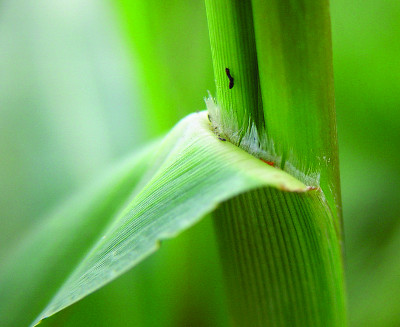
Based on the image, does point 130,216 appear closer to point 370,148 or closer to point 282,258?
point 282,258

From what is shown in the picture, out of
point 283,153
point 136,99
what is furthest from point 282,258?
point 136,99

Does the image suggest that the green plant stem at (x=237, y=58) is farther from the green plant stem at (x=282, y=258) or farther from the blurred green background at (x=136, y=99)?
the blurred green background at (x=136, y=99)

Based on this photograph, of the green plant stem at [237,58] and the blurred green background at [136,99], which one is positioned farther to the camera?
the blurred green background at [136,99]

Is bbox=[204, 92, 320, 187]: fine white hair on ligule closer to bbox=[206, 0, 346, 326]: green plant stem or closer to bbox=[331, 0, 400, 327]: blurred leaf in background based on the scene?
bbox=[206, 0, 346, 326]: green plant stem

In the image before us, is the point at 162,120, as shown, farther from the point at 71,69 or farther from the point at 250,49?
the point at 250,49

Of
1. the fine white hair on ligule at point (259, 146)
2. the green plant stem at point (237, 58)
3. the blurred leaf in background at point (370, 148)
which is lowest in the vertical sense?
the blurred leaf in background at point (370, 148)

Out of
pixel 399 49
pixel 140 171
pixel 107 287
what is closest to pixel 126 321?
pixel 107 287

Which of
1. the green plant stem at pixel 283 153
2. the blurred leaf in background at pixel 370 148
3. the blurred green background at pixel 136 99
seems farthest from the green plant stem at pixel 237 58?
the blurred leaf in background at pixel 370 148

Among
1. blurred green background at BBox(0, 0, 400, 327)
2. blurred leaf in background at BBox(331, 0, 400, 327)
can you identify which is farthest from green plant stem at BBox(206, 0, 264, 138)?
blurred leaf in background at BBox(331, 0, 400, 327)
